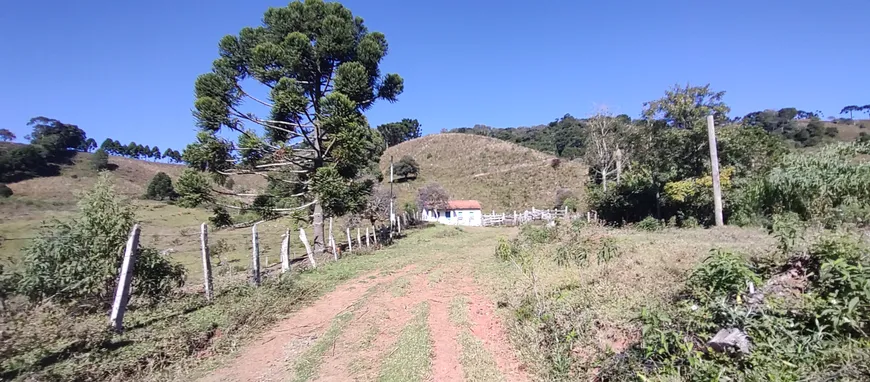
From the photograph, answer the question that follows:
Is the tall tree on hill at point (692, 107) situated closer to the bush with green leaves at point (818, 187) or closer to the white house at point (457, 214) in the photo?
the bush with green leaves at point (818, 187)

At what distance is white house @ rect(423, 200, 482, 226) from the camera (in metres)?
41.5

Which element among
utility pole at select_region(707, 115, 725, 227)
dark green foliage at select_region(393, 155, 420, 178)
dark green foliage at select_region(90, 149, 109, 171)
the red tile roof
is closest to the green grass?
utility pole at select_region(707, 115, 725, 227)

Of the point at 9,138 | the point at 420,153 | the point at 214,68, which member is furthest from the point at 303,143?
the point at 9,138

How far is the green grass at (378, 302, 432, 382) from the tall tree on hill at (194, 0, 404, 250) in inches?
353

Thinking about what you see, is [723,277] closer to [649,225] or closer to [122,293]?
[122,293]

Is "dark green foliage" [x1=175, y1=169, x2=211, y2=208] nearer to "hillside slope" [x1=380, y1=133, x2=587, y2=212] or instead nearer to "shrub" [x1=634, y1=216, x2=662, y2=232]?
Answer: "shrub" [x1=634, y1=216, x2=662, y2=232]

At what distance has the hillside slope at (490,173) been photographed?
49.0 m

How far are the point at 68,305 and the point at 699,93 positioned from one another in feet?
71.7

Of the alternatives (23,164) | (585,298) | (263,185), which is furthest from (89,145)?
(585,298)

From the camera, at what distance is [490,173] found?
2318 inches

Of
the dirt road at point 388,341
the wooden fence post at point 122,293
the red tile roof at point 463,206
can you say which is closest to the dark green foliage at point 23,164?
the red tile roof at point 463,206

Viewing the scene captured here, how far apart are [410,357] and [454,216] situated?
36.8 metres

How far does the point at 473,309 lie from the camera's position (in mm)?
7180

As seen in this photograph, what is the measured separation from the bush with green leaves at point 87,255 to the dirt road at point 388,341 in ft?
9.15
